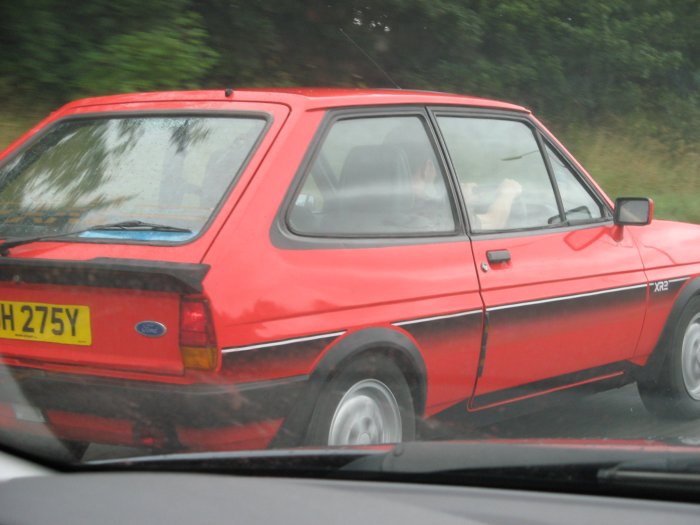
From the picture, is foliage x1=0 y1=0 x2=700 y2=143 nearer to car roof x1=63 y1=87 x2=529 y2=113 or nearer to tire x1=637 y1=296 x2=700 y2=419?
car roof x1=63 y1=87 x2=529 y2=113

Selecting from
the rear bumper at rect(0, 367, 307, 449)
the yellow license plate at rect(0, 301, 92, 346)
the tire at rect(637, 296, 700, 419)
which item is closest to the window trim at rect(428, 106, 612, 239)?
the tire at rect(637, 296, 700, 419)

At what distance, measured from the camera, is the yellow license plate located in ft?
11.8

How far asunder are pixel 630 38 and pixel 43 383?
1828cm

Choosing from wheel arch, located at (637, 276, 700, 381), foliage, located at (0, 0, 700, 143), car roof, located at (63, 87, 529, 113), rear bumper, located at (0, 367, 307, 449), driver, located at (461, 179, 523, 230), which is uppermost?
car roof, located at (63, 87, 529, 113)

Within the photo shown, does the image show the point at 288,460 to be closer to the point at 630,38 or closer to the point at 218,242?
the point at 218,242

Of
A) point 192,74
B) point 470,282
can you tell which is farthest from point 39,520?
point 192,74

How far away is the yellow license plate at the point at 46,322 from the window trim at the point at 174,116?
0.27m

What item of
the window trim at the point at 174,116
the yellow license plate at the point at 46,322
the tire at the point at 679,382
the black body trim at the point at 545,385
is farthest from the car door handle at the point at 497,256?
the yellow license plate at the point at 46,322

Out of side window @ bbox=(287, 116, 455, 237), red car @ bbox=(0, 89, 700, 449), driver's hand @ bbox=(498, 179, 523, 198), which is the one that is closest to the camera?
red car @ bbox=(0, 89, 700, 449)

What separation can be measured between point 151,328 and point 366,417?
3.09 feet

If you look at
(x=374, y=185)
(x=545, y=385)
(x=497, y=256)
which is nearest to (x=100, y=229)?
(x=374, y=185)

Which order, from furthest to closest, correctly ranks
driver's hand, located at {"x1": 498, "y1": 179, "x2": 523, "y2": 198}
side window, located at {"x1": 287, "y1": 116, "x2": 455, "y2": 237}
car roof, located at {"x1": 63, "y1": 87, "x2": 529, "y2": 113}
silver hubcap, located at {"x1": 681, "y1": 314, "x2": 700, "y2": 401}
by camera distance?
silver hubcap, located at {"x1": 681, "y1": 314, "x2": 700, "y2": 401}
driver's hand, located at {"x1": 498, "y1": 179, "x2": 523, "y2": 198}
car roof, located at {"x1": 63, "y1": 87, "x2": 529, "y2": 113}
side window, located at {"x1": 287, "y1": 116, "x2": 455, "y2": 237}

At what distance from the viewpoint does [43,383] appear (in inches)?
143

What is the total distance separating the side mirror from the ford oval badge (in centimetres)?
280
